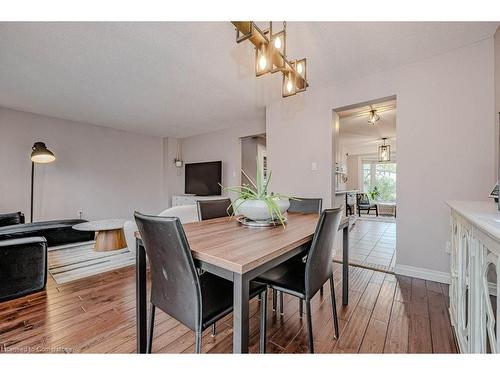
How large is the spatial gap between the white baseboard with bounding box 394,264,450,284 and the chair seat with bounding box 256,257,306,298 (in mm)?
1560

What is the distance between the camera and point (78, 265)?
8.69 feet

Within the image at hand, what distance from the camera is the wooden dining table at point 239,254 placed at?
2.66 feet

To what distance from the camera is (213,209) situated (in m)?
2.07

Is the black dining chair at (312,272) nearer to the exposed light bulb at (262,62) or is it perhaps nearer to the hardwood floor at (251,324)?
the hardwood floor at (251,324)

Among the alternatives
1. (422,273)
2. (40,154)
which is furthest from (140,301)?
(40,154)

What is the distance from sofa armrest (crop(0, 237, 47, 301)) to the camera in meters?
1.74

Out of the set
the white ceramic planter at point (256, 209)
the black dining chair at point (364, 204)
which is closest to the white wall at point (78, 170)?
the white ceramic planter at point (256, 209)

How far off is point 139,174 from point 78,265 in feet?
10.7

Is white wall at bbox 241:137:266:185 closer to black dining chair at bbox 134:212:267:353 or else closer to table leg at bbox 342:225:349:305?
table leg at bbox 342:225:349:305

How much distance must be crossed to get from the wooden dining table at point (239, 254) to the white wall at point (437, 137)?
66.3 inches

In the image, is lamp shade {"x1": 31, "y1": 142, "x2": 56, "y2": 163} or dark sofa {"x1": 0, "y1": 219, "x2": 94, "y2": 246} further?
lamp shade {"x1": 31, "y1": 142, "x2": 56, "y2": 163}

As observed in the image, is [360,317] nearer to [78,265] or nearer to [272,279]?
[272,279]

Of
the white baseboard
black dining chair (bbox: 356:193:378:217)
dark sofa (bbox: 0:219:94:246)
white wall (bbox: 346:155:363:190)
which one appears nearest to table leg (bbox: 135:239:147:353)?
dark sofa (bbox: 0:219:94:246)
